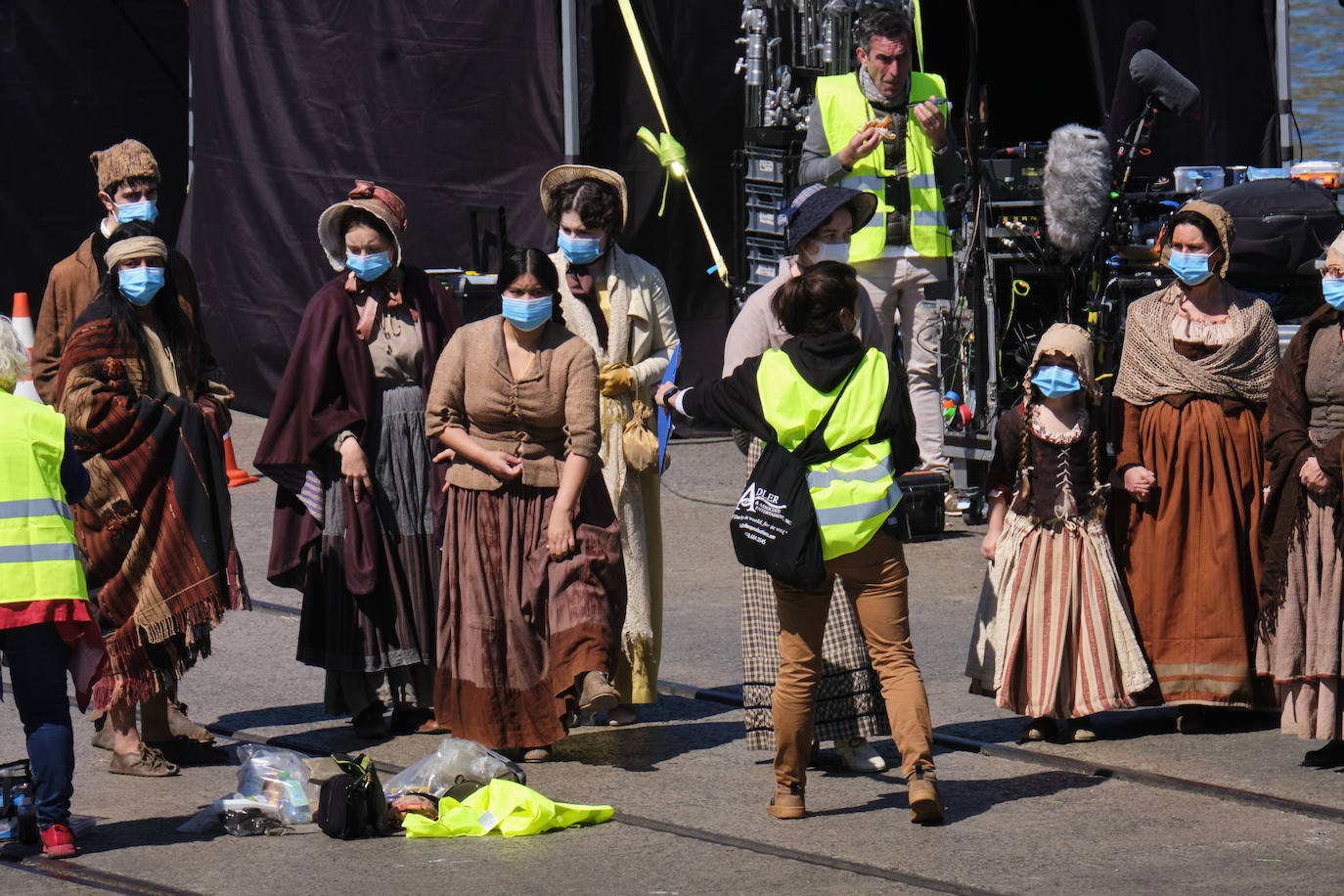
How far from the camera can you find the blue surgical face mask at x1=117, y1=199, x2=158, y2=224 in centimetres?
774

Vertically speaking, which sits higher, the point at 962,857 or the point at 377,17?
the point at 377,17

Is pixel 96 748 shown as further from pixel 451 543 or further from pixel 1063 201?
pixel 1063 201

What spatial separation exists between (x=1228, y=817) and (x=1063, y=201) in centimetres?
432

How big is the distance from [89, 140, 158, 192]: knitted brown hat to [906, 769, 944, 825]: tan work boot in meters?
3.90

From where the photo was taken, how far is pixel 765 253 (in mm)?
10836

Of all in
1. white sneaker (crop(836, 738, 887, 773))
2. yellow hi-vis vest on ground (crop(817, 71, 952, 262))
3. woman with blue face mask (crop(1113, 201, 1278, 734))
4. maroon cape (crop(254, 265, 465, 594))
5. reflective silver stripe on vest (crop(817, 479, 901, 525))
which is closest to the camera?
reflective silver stripe on vest (crop(817, 479, 901, 525))

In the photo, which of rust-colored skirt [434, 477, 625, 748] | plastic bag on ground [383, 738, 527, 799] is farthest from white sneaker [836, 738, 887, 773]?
plastic bag on ground [383, 738, 527, 799]

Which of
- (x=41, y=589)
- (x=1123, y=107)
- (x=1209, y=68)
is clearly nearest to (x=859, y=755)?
(x=41, y=589)

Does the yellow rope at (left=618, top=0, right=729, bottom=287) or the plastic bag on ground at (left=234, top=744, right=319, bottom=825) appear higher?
the yellow rope at (left=618, top=0, right=729, bottom=287)

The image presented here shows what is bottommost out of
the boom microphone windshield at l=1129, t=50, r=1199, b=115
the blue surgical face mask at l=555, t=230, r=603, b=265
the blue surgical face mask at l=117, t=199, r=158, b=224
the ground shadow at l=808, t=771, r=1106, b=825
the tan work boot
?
the ground shadow at l=808, t=771, r=1106, b=825

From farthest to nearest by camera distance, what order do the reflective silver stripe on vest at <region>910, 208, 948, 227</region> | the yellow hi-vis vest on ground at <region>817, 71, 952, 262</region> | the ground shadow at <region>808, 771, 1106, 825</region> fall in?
the reflective silver stripe on vest at <region>910, 208, 948, 227</region> → the yellow hi-vis vest on ground at <region>817, 71, 952, 262</region> → the ground shadow at <region>808, 771, 1106, 825</region>

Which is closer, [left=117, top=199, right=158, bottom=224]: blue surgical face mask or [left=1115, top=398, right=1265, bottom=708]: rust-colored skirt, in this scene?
[left=1115, top=398, right=1265, bottom=708]: rust-colored skirt

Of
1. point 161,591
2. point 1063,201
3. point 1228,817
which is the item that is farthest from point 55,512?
point 1063,201

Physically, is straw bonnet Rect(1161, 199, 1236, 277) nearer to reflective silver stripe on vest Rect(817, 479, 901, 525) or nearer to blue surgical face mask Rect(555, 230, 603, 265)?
reflective silver stripe on vest Rect(817, 479, 901, 525)
